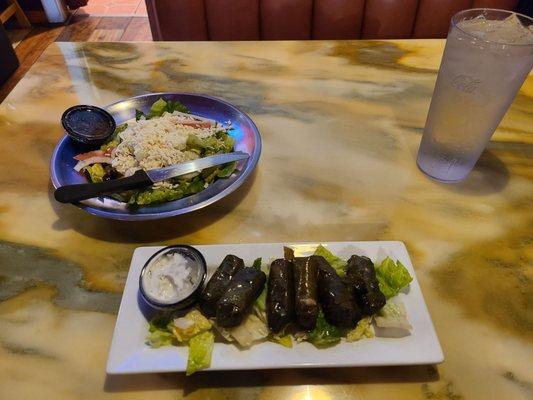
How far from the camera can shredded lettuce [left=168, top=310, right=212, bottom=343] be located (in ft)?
2.69

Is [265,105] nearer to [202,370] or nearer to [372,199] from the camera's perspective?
[372,199]

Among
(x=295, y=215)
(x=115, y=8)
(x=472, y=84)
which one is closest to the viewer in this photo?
(x=472, y=84)

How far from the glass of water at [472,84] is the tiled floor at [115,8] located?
14.4 ft

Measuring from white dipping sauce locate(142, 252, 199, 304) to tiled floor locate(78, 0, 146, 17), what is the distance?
14.8 feet

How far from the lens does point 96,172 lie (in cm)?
122

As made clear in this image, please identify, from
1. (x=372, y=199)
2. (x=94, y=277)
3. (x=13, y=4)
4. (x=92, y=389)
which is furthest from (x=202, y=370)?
(x=13, y=4)

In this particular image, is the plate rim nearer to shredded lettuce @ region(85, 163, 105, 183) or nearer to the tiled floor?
shredded lettuce @ region(85, 163, 105, 183)

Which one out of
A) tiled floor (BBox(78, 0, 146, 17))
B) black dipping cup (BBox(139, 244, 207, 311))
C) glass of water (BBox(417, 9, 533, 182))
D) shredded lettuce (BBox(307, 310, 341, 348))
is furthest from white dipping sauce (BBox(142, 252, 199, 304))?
tiled floor (BBox(78, 0, 146, 17))

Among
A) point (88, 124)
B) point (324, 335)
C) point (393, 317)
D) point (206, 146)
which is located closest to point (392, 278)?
point (393, 317)

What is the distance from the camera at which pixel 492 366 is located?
0.85 m

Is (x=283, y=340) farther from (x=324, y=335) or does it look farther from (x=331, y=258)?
(x=331, y=258)

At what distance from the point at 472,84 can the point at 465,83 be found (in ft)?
0.06

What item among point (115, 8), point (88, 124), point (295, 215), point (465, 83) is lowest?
point (115, 8)

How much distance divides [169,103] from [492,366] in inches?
48.6
